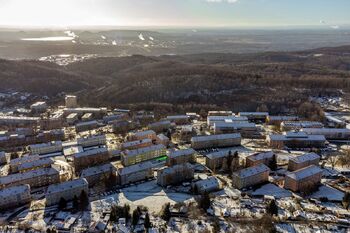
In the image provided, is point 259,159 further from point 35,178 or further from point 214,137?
point 35,178

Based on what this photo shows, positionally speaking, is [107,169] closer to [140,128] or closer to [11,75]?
[140,128]

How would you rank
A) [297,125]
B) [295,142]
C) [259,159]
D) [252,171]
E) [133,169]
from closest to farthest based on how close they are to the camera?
[252,171] → [133,169] → [259,159] → [295,142] → [297,125]

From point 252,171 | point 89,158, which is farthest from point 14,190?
point 252,171

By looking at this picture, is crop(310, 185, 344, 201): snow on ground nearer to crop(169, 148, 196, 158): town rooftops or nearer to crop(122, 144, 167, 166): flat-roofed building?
crop(169, 148, 196, 158): town rooftops

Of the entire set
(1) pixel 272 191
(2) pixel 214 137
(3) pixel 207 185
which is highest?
(2) pixel 214 137

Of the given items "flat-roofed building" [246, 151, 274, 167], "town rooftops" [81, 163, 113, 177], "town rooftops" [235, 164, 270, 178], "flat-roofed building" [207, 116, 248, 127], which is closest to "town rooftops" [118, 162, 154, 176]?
"town rooftops" [81, 163, 113, 177]
